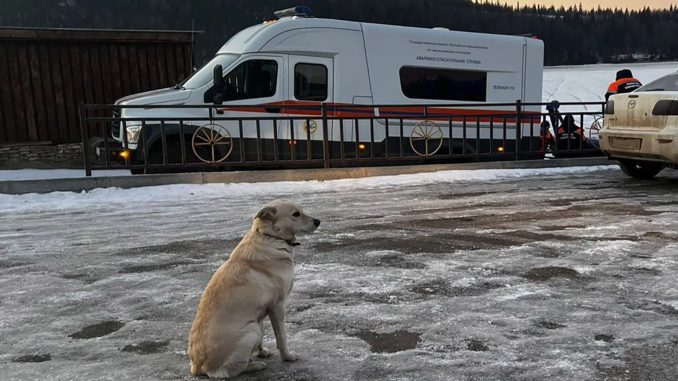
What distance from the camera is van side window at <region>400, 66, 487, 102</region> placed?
38.5 ft

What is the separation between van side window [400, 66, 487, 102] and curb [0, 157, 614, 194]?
207 cm

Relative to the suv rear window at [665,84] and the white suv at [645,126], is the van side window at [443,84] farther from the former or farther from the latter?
the suv rear window at [665,84]

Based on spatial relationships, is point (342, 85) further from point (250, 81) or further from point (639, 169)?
point (639, 169)

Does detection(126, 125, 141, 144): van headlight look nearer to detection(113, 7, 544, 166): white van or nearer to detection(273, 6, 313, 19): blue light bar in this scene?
detection(113, 7, 544, 166): white van

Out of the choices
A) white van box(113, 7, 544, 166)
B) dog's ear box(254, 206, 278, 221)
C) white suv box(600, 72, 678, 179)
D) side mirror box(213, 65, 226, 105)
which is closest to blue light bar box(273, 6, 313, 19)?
white van box(113, 7, 544, 166)

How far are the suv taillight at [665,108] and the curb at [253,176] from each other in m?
3.07

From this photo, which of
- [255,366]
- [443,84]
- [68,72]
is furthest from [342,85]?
[255,366]

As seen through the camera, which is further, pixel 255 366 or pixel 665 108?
pixel 665 108

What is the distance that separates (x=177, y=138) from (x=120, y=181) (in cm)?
143

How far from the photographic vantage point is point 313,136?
428 inches

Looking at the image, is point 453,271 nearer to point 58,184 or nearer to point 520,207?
point 520,207

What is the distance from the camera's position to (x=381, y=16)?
45406 mm

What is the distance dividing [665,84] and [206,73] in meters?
7.95

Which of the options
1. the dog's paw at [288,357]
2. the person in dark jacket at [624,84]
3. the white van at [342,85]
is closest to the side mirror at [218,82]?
the white van at [342,85]
